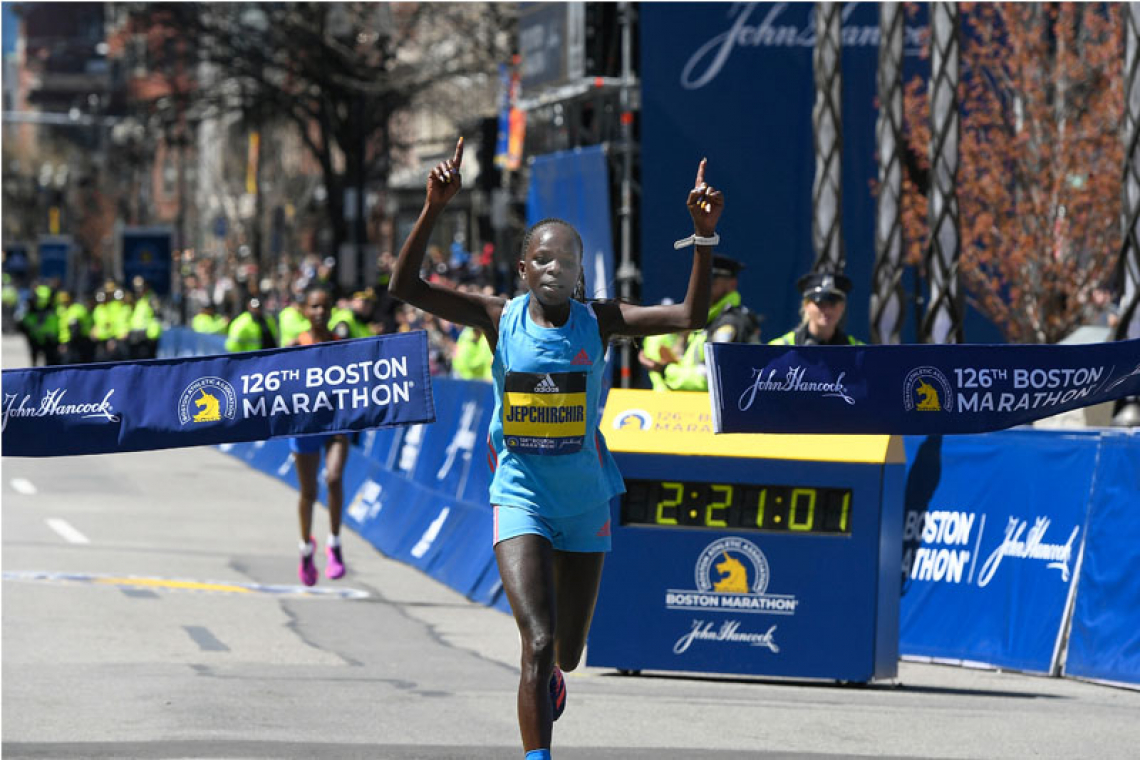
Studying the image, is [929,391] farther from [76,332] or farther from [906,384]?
[76,332]

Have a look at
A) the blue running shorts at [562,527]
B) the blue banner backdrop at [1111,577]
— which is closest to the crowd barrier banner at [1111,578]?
the blue banner backdrop at [1111,577]

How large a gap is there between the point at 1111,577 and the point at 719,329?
2.40 metres

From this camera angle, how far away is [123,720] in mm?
8664

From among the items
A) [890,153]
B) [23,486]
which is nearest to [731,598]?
[890,153]

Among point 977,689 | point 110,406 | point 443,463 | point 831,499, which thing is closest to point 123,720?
point 110,406

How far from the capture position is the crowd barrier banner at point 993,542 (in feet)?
37.4

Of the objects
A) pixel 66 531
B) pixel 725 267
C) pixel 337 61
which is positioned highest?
pixel 337 61

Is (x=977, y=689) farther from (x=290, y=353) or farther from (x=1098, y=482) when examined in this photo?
(x=290, y=353)

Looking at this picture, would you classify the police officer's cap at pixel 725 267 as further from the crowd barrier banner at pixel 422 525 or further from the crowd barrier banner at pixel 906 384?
the crowd barrier banner at pixel 906 384

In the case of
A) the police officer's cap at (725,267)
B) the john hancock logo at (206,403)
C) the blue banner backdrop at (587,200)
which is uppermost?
→ the blue banner backdrop at (587,200)

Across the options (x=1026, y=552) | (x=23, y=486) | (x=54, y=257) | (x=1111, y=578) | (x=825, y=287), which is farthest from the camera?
(x=54, y=257)

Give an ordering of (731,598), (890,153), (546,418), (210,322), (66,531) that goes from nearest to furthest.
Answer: (546,418) → (731,598) → (890,153) → (66,531) → (210,322)

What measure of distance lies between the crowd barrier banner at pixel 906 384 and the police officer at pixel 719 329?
3.14 m

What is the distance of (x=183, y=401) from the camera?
7922mm
